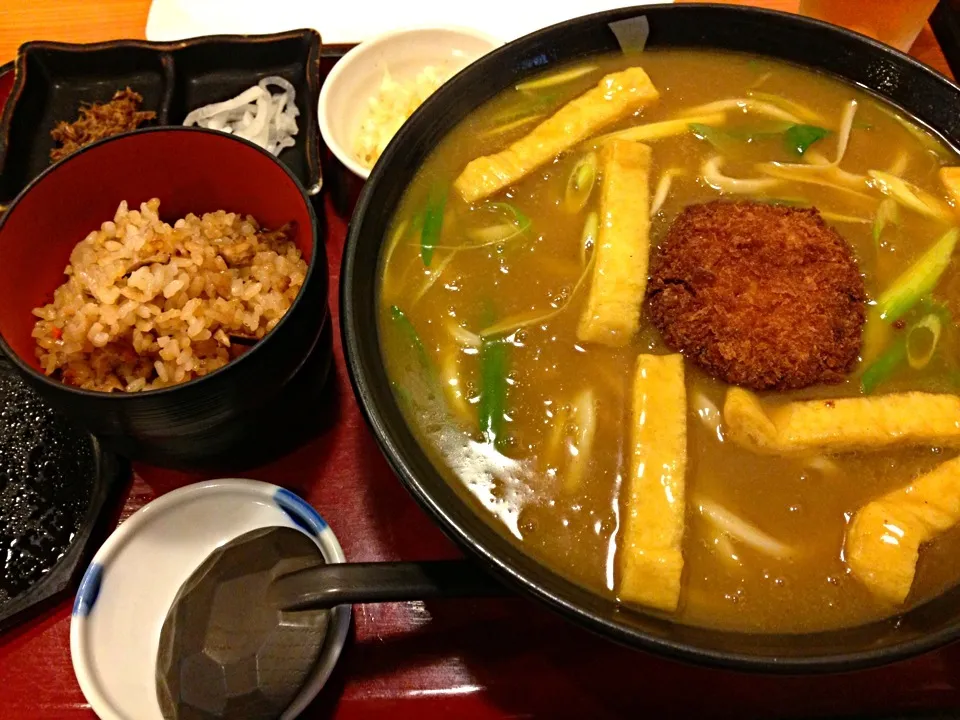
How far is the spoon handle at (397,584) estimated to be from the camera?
3.93 feet

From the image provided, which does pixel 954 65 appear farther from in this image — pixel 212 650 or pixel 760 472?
pixel 212 650

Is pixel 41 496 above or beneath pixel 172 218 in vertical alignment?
beneath

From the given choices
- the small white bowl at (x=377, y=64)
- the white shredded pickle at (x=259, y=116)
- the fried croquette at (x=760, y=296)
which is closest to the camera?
the fried croquette at (x=760, y=296)

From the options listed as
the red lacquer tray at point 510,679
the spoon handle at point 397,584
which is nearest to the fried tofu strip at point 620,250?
the spoon handle at point 397,584

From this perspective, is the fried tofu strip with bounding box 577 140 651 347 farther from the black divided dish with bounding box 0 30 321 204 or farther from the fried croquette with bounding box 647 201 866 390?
the black divided dish with bounding box 0 30 321 204

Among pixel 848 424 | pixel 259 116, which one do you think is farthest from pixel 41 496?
pixel 848 424

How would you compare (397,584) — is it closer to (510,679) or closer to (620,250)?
(510,679)

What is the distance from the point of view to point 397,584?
47.2 inches

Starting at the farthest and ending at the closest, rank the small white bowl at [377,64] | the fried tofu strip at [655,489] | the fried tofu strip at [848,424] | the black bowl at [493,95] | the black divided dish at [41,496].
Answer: the small white bowl at [377,64]
the black divided dish at [41,496]
the fried tofu strip at [848,424]
the fried tofu strip at [655,489]
the black bowl at [493,95]

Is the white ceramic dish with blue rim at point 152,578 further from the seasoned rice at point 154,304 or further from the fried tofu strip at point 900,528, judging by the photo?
the fried tofu strip at point 900,528

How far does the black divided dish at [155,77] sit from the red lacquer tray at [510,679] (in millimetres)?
1545

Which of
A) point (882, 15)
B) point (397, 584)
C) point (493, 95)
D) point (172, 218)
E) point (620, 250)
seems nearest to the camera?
point (397, 584)

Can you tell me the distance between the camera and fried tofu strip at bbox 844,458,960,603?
1170 mm

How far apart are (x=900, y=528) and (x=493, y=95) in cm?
135
